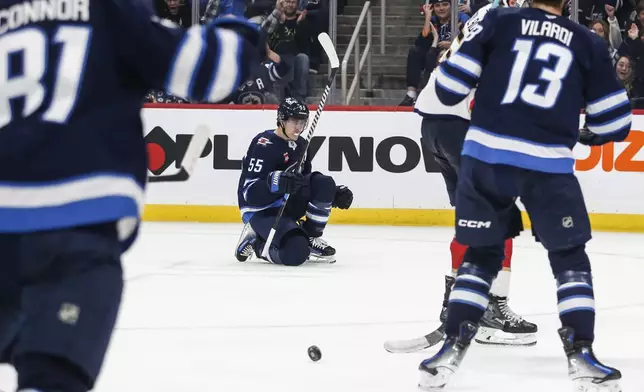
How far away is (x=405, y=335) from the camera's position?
3.88 metres

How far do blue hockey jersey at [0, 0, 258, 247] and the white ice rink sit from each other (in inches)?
54.1

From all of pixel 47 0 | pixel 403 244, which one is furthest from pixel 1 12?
pixel 403 244

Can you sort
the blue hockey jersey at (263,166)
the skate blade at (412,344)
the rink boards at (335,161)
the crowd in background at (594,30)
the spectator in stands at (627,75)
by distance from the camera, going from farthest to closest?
the crowd in background at (594,30)
the spectator in stands at (627,75)
the rink boards at (335,161)
the blue hockey jersey at (263,166)
the skate blade at (412,344)

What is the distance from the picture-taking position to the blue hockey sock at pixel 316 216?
20.0 ft

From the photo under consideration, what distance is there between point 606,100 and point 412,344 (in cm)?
104

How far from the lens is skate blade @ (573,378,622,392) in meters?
2.87

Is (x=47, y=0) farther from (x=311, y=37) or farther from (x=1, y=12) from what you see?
(x=311, y=37)

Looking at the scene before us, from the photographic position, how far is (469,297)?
302 cm

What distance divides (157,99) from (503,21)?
A: 583cm

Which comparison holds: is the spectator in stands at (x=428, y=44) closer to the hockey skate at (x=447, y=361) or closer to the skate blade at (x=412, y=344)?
the skate blade at (x=412, y=344)

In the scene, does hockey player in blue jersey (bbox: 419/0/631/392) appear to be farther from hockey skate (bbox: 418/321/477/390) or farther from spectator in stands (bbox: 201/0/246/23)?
spectator in stands (bbox: 201/0/246/23)

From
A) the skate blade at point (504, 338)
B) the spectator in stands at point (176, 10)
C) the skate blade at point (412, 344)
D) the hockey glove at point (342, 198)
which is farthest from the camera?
the spectator in stands at point (176, 10)

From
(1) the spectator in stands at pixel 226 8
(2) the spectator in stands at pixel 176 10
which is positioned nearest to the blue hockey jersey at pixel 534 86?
(1) the spectator in stands at pixel 226 8

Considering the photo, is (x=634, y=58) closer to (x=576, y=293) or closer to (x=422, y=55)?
(x=422, y=55)
